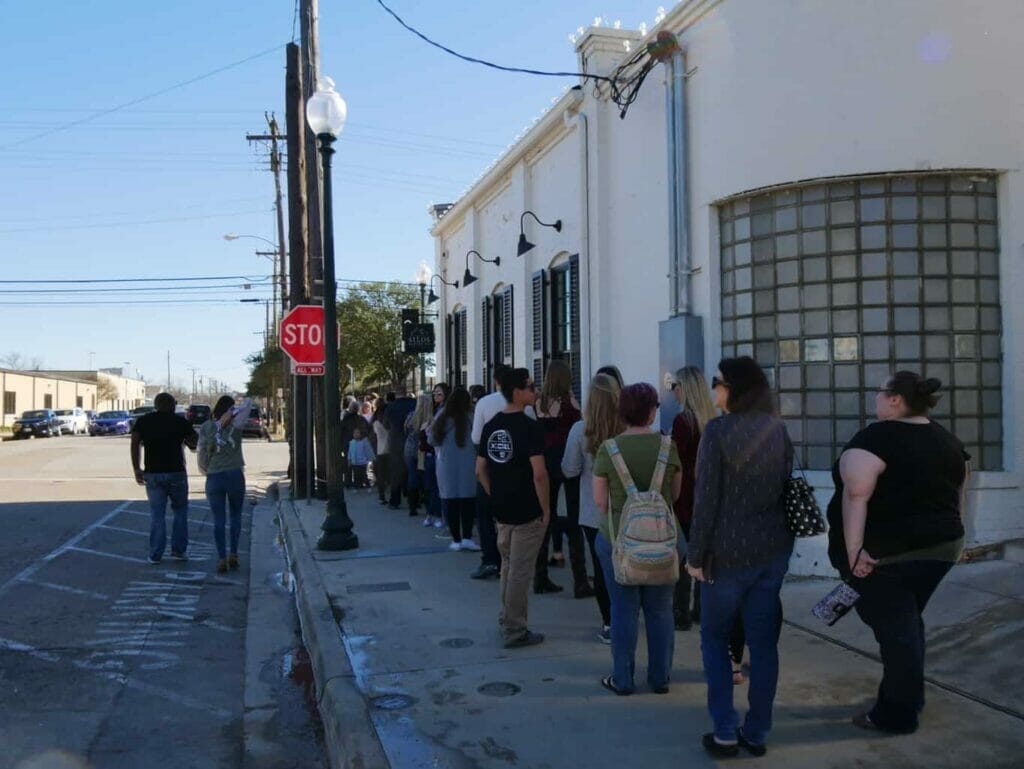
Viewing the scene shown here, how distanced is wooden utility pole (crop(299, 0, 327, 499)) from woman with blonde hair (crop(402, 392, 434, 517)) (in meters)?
2.38

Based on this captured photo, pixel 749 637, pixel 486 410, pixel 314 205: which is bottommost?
pixel 749 637

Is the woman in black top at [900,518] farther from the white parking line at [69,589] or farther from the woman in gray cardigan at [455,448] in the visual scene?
the white parking line at [69,589]

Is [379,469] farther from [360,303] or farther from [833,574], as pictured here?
[360,303]

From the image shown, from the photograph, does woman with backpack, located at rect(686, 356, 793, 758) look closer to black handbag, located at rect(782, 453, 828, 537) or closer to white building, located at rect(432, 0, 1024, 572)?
black handbag, located at rect(782, 453, 828, 537)

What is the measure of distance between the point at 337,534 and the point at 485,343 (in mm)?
8060

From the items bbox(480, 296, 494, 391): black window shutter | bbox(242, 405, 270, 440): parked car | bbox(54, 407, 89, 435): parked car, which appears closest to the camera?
bbox(480, 296, 494, 391): black window shutter

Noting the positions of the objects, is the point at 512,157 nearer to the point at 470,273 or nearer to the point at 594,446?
the point at 470,273

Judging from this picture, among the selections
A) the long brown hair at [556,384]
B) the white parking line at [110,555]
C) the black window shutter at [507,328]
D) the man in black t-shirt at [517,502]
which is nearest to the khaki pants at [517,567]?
the man in black t-shirt at [517,502]

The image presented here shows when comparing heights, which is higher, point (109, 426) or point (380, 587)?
point (380, 587)

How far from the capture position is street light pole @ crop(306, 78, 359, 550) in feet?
30.0

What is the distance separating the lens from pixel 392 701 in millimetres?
4770

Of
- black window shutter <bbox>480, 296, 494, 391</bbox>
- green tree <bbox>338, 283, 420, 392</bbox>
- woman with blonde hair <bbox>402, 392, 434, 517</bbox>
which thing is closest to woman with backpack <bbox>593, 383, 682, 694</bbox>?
woman with blonde hair <bbox>402, 392, 434, 517</bbox>

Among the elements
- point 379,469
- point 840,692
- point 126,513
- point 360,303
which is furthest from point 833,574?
point 360,303

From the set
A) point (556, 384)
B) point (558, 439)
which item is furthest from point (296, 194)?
point (558, 439)
